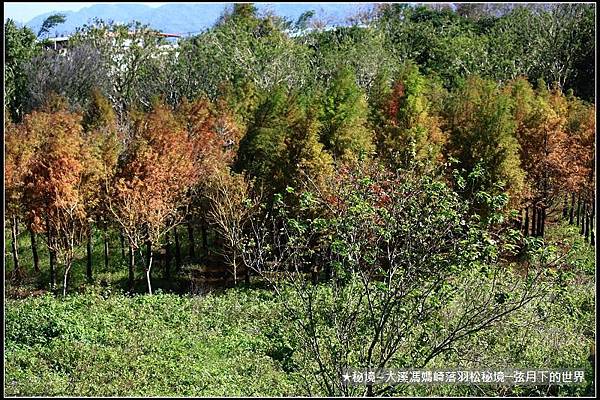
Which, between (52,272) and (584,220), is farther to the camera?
(584,220)

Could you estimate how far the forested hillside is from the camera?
7496 mm

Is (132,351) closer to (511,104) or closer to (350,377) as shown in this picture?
(350,377)

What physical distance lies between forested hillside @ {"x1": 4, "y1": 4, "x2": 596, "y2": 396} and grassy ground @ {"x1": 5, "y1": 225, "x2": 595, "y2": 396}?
58mm

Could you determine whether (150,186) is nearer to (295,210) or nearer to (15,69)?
(295,210)

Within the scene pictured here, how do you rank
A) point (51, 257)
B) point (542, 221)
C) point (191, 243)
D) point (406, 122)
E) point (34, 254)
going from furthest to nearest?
1. point (542, 221)
2. point (191, 243)
3. point (34, 254)
4. point (406, 122)
5. point (51, 257)

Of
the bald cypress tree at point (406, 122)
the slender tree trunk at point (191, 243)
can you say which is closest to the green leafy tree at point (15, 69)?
the slender tree trunk at point (191, 243)

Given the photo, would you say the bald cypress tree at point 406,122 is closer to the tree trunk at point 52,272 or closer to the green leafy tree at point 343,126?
the green leafy tree at point 343,126

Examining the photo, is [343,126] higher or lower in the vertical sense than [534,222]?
higher

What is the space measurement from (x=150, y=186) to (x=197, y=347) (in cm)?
657

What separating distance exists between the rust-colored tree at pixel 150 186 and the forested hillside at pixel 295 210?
65mm

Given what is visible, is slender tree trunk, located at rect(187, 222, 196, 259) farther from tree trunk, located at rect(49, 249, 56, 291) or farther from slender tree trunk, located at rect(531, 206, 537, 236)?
slender tree trunk, located at rect(531, 206, 537, 236)

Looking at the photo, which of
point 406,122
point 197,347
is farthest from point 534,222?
point 197,347

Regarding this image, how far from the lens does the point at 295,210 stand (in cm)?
1672

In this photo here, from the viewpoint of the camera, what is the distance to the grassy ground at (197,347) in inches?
385
